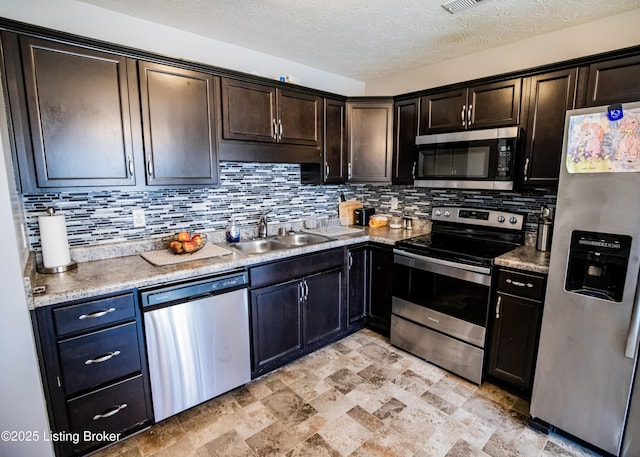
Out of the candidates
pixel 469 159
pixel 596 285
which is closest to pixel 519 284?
pixel 596 285

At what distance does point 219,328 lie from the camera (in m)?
2.02

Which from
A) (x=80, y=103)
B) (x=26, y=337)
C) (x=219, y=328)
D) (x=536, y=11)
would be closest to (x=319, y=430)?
(x=219, y=328)

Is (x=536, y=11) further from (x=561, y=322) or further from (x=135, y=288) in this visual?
(x=135, y=288)

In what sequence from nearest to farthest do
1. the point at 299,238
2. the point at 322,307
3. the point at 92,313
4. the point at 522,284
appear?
the point at 92,313, the point at 522,284, the point at 322,307, the point at 299,238

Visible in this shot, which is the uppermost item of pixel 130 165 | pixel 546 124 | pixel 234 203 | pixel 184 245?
pixel 546 124

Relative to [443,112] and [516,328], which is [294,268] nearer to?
[516,328]

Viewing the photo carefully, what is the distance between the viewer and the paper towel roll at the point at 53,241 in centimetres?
173

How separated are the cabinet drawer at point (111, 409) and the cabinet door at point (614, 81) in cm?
319

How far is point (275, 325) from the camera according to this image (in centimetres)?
233

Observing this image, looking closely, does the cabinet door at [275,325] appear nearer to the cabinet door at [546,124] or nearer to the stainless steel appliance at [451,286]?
the stainless steel appliance at [451,286]

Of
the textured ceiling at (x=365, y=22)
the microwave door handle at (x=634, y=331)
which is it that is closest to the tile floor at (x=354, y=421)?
the microwave door handle at (x=634, y=331)

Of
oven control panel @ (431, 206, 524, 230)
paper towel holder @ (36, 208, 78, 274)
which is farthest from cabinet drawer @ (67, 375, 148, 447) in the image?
oven control panel @ (431, 206, 524, 230)

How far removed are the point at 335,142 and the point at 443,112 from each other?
3.15ft

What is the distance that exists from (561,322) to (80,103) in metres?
2.91
